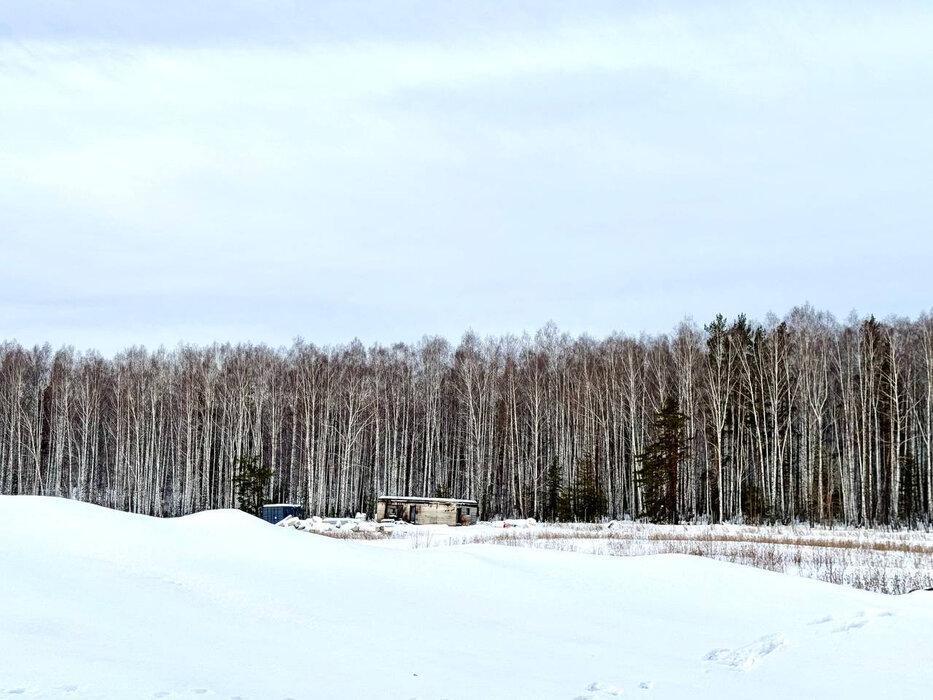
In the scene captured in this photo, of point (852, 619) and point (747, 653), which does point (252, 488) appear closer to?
point (852, 619)

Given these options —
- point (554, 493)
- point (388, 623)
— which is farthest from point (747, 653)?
point (554, 493)

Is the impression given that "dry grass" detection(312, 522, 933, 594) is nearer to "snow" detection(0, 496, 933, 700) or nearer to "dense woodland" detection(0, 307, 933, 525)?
"snow" detection(0, 496, 933, 700)

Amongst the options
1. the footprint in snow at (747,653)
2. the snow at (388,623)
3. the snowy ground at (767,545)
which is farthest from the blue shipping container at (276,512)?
the footprint in snow at (747,653)

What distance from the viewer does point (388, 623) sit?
769 centimetres

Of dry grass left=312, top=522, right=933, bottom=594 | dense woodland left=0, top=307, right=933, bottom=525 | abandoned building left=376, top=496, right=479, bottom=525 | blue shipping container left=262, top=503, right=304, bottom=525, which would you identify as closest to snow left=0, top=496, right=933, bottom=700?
dry grass left=312, top=522, right=933, bottom=594

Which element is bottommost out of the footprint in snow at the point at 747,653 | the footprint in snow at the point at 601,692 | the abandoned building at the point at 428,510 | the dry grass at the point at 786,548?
the abandoned building at the point at 428,510

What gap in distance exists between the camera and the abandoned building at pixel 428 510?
37438 millimetres

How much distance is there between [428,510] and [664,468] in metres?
11.3

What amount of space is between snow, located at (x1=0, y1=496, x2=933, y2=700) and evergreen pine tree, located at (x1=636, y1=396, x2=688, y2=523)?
84.4ft

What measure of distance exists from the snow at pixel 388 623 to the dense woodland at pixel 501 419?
2895cm

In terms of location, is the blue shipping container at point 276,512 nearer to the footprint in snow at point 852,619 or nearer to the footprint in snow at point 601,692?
the footprint in snow at point 852,619

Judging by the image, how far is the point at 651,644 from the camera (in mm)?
8055

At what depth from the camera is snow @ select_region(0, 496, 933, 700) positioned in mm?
5809

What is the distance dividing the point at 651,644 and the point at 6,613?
577 cm
